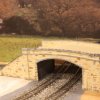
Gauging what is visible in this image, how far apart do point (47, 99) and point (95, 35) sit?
16.8 meters

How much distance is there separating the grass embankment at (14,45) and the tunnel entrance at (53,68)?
22.1 feet

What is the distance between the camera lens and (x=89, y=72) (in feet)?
100.0

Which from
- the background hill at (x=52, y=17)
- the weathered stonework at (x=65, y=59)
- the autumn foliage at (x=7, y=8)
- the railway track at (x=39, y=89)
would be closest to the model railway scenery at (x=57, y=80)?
the railway track at (x=39, y=89)

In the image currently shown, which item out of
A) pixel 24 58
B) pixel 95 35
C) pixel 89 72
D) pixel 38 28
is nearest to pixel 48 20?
pixel 38 28

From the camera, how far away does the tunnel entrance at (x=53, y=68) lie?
34.6m

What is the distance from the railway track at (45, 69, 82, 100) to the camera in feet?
98.1

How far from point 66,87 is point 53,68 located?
219 inches

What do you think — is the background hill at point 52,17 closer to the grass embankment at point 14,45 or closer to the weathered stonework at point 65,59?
the grass embankment at point 14,45

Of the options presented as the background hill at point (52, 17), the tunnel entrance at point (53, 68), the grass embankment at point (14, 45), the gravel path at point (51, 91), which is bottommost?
the gravel path at point (51, 91)

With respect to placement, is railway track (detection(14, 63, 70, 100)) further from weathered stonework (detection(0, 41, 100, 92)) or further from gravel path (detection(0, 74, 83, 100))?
weathered stonework (detection(0, 41, 100, 92))

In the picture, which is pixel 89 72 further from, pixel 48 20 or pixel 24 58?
pixel 48 20

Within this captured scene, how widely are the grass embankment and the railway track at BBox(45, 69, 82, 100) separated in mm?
10506

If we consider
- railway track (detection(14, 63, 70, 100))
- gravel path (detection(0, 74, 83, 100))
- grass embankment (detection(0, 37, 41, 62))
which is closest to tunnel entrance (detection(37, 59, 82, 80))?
railway track (detection(14, 63, 70, 100))

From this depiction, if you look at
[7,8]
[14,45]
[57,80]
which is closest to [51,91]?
[57,80]
